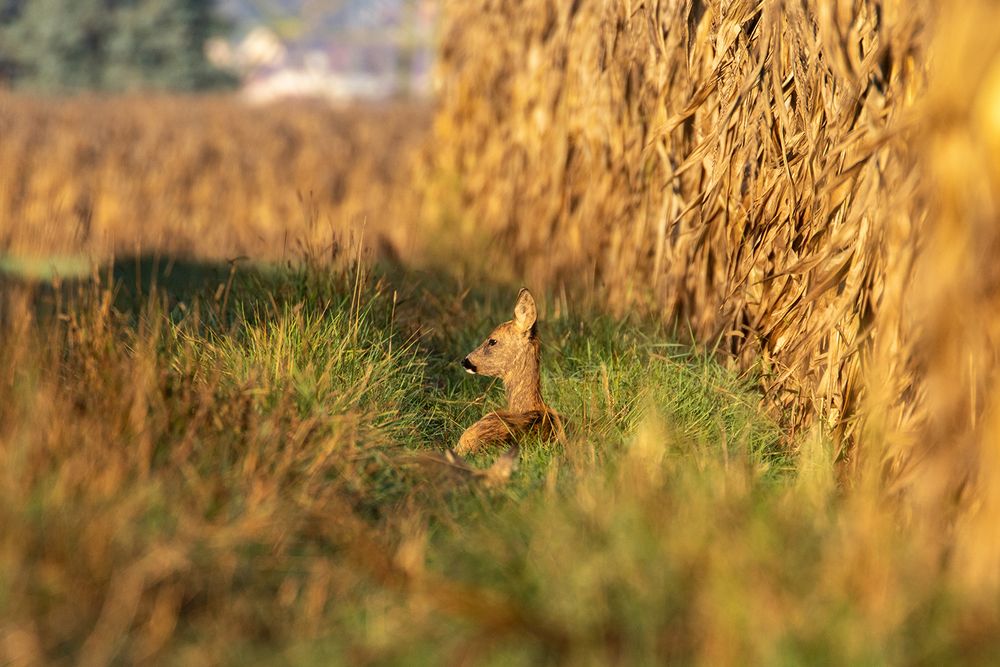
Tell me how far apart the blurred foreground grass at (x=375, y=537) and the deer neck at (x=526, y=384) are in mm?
182

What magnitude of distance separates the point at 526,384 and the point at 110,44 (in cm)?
3874

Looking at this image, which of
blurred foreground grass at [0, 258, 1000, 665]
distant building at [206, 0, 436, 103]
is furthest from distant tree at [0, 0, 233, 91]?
blurred foreground grass at [0, 258, 1000, 665]

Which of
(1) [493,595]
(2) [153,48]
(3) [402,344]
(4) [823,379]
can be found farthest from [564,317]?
(2) [153,48]

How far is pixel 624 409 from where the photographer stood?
4848mm

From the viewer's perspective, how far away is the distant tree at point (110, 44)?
1581 inches

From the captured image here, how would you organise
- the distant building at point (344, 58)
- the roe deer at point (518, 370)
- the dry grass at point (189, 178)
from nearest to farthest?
1. the roe deer at point (518, 370)
2. the dry grass at point (189, 178)
3. the distant building at point (344, 58)

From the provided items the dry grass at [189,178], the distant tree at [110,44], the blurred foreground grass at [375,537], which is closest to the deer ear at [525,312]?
the blurred foreground grass at [375,537]

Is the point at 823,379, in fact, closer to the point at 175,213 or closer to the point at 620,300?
the point at 620,300

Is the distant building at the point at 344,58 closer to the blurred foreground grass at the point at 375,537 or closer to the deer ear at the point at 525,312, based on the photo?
the deer ear at the point at 525,312

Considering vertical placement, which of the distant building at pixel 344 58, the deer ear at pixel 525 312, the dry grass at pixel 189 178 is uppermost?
the deer ear at pixel 525 312

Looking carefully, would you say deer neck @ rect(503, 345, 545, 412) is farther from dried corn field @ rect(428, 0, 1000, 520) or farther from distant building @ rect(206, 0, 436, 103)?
distant building @ rect(206, 0, 436, 103)

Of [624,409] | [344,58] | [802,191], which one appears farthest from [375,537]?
[344,58]

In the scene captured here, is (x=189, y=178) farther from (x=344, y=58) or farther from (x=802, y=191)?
(x=344, y=58)

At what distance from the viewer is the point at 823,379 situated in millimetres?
4617
